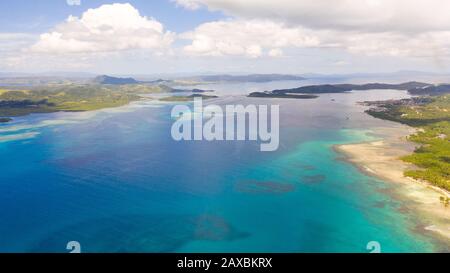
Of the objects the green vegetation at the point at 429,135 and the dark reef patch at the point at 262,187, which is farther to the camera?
the green vegetation at the point at 429,135

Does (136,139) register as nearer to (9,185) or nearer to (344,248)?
(9,185)

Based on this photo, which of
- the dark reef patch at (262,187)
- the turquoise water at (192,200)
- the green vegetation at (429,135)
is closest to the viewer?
the turquoise water at (192,200)

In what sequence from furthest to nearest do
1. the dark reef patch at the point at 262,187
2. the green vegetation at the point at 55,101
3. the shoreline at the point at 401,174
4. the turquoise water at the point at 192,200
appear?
the green vegetation at the point at 55,101, the dark reef patch at the point at 262,187, the shoreline at the point at 401,174, the turquoise water at the point at 192,200

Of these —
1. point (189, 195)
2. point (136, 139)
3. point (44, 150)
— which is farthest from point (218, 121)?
point (189, 195)

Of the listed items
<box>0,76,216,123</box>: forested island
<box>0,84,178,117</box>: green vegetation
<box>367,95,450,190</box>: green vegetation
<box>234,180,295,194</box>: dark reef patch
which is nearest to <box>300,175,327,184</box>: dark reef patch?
<box>234,180,295,194</box>: dark reef patch

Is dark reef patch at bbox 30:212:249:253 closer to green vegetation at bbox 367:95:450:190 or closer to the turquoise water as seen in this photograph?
the turquoise water

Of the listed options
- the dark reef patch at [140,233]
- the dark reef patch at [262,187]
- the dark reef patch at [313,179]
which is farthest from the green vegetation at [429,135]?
the dark reef patch at [140,233]

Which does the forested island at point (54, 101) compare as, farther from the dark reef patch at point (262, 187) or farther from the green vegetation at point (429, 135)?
the green vegetation at point (429, 135)
